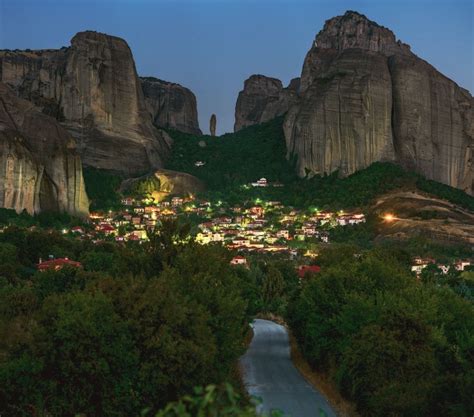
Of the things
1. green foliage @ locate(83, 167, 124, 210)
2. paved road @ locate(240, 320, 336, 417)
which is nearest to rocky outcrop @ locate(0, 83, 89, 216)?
green foliage @ locate(83, 167, 124, 210)

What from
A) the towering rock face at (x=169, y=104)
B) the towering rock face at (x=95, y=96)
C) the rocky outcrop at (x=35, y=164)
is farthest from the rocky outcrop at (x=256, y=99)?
the rocky outcrop at (x=35, y=164)

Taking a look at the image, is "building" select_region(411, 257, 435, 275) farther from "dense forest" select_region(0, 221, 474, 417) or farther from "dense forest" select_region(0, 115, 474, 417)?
"dense forest" select_region(0, 221, 474, 417)

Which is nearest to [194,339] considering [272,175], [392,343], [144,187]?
[392,343]

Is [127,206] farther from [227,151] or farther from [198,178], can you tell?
[227,151]

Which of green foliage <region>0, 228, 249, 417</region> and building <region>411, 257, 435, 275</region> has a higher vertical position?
green foliage <region>0, 228, 249, 417</region>

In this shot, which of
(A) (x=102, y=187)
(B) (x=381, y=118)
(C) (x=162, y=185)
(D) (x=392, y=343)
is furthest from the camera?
(B) (x=381, y=118)

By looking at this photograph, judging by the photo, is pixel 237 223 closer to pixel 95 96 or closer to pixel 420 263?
pixel 95 96

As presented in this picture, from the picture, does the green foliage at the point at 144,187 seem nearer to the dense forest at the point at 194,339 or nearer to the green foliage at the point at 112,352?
the dense forest at the point at 194,339
